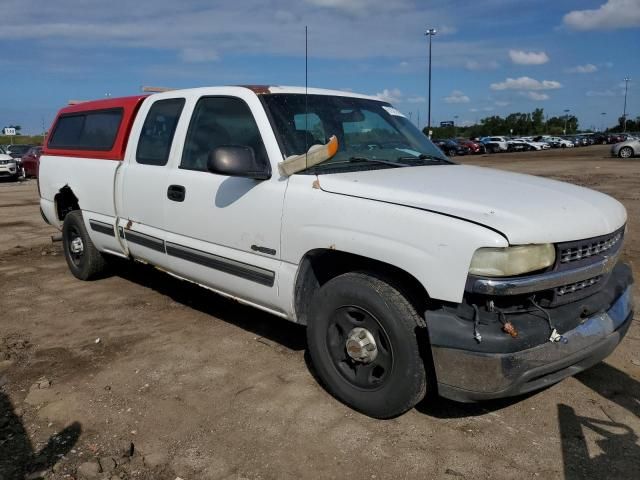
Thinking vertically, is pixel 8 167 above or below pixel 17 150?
below

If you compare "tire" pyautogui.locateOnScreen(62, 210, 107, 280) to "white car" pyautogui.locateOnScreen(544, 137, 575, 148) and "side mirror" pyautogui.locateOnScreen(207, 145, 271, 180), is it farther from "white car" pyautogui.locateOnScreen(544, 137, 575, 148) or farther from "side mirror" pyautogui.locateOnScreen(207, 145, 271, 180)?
"white car" pyautogui.locateOnScreen(544, 137, 575, 148)

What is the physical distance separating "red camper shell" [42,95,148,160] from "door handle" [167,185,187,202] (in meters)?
0.96

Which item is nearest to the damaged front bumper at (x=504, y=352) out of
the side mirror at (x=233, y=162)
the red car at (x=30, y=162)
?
the side mirror at (x=233, y=162)

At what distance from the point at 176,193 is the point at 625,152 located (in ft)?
105

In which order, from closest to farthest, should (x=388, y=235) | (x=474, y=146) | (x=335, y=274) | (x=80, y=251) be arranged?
(x=388, y=235) → (x=335, y=274) → (x=80, y=251) → (x=474, y=146)

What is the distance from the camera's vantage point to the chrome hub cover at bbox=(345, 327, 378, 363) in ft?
10.4

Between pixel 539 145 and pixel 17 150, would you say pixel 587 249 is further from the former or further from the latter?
pixel 539 145

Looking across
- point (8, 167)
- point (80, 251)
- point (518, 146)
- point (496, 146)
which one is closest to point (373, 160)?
point (80, 251)

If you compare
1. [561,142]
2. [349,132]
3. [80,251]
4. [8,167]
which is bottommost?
[561,142]

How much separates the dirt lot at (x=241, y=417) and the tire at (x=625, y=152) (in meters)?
30.0

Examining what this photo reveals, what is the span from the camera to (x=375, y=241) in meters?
3.03

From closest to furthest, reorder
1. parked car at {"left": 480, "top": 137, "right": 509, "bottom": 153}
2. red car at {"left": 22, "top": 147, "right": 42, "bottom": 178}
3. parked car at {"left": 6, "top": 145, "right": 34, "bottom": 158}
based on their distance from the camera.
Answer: red car at {"left": 22, "top": 147, "right": 42, "bottom": 178}, parked car at {"left": 6, "top": 145, "right": 34, "bottom": 158}, parked car at {"left": 480, "top": 137, "right": 509, "bottom": 153}

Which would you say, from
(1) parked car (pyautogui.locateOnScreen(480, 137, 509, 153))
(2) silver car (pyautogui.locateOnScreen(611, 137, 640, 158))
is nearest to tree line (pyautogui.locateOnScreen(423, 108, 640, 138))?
(1) parked car (pyautogui.locateOnScreen(480, 137, 509, 153))

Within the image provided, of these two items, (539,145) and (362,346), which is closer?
(362,346)
